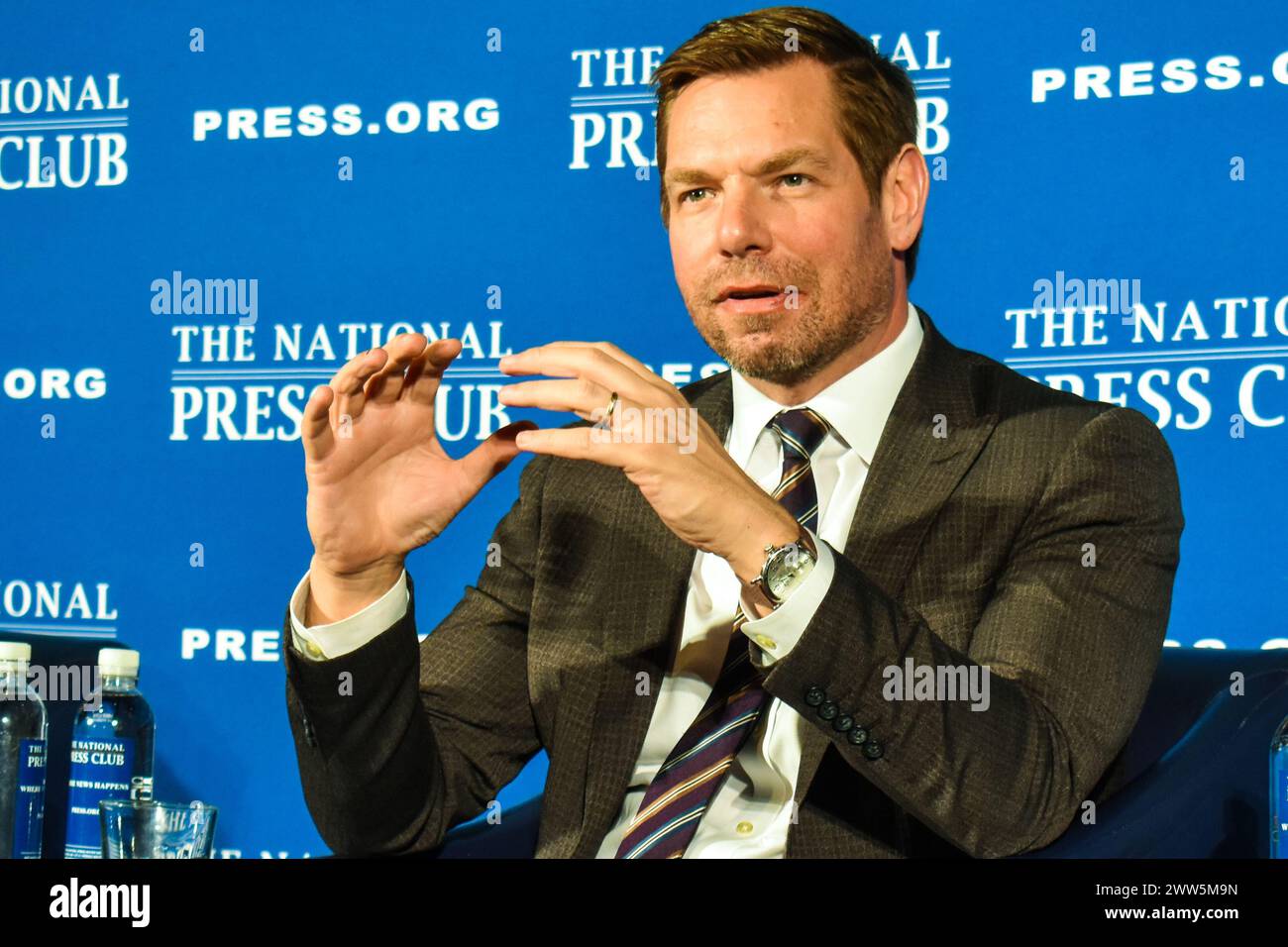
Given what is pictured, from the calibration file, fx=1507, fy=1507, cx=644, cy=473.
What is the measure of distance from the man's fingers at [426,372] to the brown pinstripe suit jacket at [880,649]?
28cm

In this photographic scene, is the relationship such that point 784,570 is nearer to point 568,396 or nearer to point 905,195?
point 568,396

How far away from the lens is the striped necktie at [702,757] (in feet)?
6.17

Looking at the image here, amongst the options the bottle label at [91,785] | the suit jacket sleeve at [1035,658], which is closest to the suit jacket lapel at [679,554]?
the suit jacket sleeve at [1035,658]

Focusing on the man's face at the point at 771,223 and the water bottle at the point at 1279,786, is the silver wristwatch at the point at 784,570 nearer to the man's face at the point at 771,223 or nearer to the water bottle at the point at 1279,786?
the man's face at the point at 771,223

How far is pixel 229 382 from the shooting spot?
308 centimetres

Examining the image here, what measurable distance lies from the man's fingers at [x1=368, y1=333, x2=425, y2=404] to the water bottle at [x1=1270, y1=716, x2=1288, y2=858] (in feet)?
3.82

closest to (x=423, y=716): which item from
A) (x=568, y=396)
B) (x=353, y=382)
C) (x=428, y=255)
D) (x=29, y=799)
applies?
(x=353, y=382)

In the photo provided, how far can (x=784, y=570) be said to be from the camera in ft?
5.23

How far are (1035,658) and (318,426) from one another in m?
0.88

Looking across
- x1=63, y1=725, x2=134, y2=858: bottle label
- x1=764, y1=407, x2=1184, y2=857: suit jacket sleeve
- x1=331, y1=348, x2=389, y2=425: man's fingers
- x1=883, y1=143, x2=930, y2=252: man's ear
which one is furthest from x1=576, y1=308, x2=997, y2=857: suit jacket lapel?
x1=63, y1=725, x2=134, y2=858: bottle label

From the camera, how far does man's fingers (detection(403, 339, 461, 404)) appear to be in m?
1.83

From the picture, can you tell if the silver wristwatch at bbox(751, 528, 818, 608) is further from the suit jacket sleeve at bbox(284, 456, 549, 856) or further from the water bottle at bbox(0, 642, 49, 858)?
the water bottle at bbox(0, 642, 49, 858)
